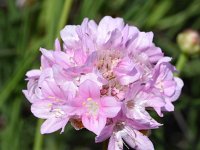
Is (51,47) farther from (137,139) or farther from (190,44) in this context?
(137,139)

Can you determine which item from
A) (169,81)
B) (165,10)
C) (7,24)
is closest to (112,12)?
(165,10)

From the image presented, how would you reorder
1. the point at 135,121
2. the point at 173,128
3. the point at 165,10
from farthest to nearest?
the point at 173,128, the point at 165,10, the point at 135,121

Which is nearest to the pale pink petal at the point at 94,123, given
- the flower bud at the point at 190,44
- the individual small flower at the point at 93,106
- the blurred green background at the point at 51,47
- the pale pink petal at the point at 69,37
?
the individual small flower at the point at 93,106

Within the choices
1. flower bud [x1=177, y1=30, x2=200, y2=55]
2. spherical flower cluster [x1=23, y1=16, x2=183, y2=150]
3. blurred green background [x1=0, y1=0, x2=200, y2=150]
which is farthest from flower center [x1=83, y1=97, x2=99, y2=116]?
flower bud [x1=177, y1=30, x2=200, y2=55]

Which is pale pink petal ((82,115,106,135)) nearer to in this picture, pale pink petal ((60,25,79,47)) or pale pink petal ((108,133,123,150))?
pale pink petal ((108,133,123,150))

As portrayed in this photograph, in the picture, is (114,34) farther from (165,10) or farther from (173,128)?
(173,128)
